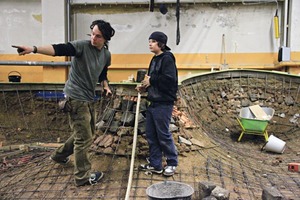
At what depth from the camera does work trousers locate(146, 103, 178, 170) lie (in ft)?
9.98

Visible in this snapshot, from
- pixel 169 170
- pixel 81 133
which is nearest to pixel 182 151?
pixel 169 170

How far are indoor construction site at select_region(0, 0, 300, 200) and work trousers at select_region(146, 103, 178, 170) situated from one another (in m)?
0.16

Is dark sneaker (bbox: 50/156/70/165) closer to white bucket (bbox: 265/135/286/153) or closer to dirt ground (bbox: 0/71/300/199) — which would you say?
dirt ground (bbox: 0/71/300/199)

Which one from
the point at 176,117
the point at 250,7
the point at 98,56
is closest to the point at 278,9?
the point at 250,7

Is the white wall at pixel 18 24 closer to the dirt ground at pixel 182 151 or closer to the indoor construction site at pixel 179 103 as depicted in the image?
the indoor construction site at pixel 179 103

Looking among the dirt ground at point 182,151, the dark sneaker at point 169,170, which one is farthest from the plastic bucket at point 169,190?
the dark sneaker at point 169,170

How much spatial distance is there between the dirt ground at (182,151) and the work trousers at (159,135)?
186 mm

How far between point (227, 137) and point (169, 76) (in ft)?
9.73

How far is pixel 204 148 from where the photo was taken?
3957mm

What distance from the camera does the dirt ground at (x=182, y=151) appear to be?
307cm

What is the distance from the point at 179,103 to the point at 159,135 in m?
1.56

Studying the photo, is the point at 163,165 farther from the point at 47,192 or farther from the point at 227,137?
the point at 227,137

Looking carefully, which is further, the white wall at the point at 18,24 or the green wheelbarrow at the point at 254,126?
the white wall at the point at 18,24

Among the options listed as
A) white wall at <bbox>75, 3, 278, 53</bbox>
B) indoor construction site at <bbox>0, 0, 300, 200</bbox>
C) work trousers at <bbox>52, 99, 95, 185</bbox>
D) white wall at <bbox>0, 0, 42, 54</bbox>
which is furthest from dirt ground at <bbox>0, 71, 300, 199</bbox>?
white wall at <bbox>0, 0, 42, 54</bbox>
